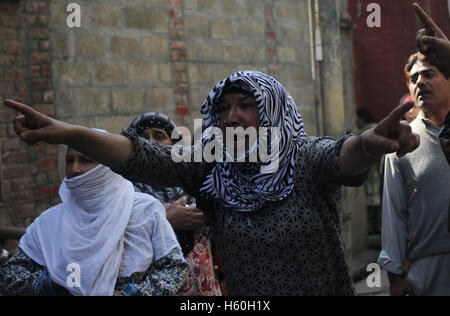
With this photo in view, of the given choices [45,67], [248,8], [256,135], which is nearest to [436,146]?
[256,135]

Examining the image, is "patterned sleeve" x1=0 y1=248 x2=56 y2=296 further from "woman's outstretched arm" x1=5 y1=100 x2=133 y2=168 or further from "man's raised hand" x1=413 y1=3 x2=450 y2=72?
"man's raised hand" x1=413 y1=3 x2=450 y2=72

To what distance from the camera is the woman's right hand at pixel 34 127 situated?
71.0 inches

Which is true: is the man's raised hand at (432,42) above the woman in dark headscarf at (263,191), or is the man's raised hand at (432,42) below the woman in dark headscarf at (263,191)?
above

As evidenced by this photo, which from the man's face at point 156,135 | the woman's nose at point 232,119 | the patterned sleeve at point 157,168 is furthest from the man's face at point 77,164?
the woman's nose at point 232,119

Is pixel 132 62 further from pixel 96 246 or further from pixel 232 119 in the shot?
pixel 232 119

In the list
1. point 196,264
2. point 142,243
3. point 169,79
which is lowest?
point 196,264

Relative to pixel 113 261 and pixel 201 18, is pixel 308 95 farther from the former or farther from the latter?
pixel 113 261

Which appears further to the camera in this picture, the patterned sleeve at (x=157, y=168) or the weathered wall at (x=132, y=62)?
the weathered wall at (x=132, y=62)

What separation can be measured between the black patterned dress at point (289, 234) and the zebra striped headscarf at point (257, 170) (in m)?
0.04

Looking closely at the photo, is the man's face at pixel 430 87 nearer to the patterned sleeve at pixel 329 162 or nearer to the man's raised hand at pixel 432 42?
the man's raised hand at pixel 432 42

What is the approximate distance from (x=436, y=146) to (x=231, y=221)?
1.43m

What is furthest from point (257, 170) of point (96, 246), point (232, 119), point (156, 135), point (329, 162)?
point (156, 135)

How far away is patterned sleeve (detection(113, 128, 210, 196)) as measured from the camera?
6.77ft

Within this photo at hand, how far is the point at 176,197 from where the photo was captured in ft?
12.3
